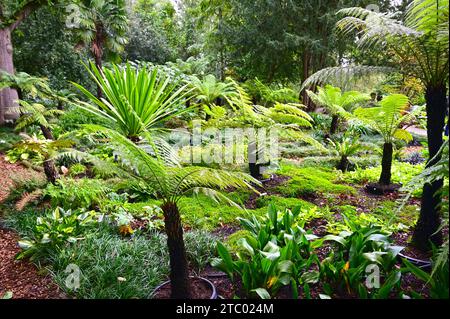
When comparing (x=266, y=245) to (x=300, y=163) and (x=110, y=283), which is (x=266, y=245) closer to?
(x=110, y=283)

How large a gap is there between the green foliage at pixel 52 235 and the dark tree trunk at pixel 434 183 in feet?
8.37

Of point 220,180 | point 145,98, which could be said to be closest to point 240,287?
point 220,180

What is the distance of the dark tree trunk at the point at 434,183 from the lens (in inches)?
79.7

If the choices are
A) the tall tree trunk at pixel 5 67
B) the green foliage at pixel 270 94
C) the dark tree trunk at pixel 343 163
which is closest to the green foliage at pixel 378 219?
the dark tree trunk at pixel 343 163

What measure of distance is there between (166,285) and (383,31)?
221 centimetres

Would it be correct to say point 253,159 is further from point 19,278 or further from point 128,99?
point 19,278

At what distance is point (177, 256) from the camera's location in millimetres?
1731

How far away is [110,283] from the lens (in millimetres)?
→ 2008

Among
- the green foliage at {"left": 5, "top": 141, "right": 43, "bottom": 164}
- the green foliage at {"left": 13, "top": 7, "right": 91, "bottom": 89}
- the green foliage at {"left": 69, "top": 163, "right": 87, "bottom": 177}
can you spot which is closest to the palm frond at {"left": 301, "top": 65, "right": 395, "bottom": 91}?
the green foliage at {"left": 69, "top": 163, "right": 87, "bottom": 177}

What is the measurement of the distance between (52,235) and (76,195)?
0.82m

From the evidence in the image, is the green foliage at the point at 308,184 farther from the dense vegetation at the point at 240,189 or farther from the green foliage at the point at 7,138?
the green foliage at the point at 7,138
